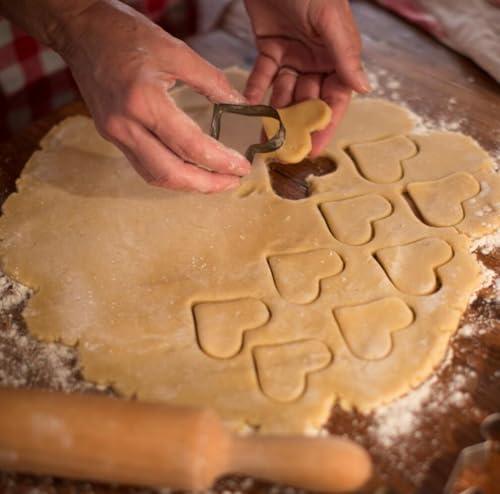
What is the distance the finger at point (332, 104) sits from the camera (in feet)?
5.35

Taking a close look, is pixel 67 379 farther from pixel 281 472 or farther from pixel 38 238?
pixel 281 472

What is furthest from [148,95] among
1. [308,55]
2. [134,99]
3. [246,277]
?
[308,55]

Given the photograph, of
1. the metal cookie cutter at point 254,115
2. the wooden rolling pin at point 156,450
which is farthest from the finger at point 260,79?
the wooden rolling pin at point 156,450

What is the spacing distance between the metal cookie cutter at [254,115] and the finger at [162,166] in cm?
16

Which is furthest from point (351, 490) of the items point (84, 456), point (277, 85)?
point (277, 85)

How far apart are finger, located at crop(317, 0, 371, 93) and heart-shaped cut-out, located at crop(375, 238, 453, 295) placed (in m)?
0.42

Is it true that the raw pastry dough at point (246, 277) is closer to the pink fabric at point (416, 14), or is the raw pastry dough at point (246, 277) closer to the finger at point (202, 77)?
the finger at point (202, 77)

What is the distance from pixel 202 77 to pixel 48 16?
40 cm

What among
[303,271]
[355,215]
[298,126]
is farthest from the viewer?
[298,126]

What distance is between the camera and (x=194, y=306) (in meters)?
1.32

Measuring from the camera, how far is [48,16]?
1439 mm

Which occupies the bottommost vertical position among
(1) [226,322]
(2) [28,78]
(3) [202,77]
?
(2) [28,78]

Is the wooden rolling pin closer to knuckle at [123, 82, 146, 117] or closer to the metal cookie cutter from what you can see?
knuckle at [123, 82, 146, 117]

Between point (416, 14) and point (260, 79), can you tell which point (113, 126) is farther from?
point (416, 14)
